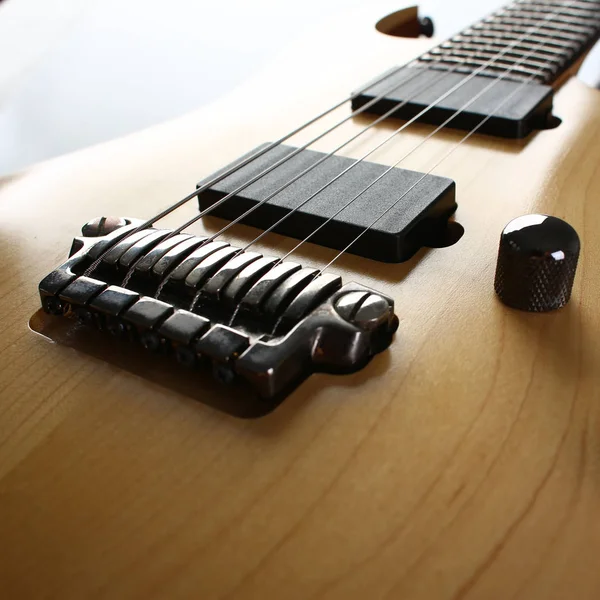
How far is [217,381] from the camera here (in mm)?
658

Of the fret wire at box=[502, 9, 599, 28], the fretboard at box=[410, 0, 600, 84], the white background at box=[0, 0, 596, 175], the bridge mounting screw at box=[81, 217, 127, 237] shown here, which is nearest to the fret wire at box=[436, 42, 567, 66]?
the fretboard at box=[410, 0, 600, 84]

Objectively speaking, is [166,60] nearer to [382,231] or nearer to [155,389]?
[382,231]

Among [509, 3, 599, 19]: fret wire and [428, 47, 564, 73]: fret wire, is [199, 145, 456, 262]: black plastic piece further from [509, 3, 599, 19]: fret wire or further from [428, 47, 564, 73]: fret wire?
[509, 3, 599, 19]: fret wire

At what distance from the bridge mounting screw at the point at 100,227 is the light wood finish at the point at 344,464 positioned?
0.20 ft

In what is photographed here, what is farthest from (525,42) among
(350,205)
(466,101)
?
(350,205)

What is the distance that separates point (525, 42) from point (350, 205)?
29.1 inches

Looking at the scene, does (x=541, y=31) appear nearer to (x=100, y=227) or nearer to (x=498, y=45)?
(x=498, y=45)

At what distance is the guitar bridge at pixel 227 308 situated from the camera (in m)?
0.64

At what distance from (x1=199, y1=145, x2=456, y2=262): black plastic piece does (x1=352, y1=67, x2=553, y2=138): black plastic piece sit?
0.23m

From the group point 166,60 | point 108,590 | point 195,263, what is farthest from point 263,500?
point 166,60

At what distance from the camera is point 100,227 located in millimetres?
830

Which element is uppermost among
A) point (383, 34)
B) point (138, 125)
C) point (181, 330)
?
point (181, 330)

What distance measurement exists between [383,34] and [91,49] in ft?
2.91

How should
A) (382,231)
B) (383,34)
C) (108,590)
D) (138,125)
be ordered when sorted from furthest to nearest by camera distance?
(138,125) → (383,34) → (382,231) → (108,590)
